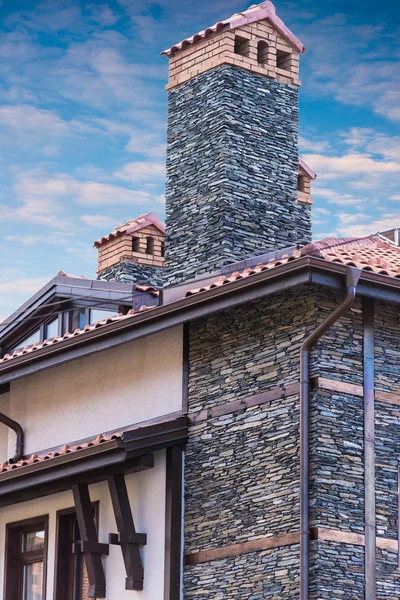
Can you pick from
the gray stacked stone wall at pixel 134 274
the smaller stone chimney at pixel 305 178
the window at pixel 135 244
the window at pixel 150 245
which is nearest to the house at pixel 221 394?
the smaller stone chimney at pixel 305 178

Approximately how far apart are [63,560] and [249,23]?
7888 mm

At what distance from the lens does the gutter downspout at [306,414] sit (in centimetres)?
1470

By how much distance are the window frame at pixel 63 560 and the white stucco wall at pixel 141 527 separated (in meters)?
0.08

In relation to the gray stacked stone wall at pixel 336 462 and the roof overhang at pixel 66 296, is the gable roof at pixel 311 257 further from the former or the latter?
the gray stacked stone wall at pixel 336 462

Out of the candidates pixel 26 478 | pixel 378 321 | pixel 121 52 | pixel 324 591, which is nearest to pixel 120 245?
pixel 121 52

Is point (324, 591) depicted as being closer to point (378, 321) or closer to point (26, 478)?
point (378, 321)

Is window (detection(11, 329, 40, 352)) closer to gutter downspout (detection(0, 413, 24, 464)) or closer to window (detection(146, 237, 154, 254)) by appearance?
gutter downspout (detection(0, 413, 24, 464))

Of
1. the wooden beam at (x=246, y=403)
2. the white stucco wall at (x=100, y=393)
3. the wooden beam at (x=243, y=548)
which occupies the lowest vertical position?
the wooden beam at (x=243, y=548)

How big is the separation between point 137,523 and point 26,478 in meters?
1.63

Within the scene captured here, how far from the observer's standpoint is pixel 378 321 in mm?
15930

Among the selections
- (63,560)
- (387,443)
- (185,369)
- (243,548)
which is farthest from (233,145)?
(243,548)

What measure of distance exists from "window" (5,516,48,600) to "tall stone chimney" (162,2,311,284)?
3.78 meters

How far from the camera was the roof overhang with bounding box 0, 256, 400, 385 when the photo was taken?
14.9m

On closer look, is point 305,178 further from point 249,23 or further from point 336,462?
point 336,462
